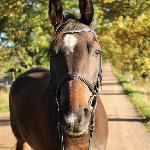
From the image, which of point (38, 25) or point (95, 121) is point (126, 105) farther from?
point (95, 121)

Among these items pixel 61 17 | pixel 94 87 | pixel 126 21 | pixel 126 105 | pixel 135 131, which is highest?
pixel 61 17

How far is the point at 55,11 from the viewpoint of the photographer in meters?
3.66

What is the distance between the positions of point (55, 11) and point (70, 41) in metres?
0.47

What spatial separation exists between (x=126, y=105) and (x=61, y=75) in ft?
47.4

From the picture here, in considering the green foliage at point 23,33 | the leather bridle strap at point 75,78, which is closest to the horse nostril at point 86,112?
the leather bridle strap at point 75,78

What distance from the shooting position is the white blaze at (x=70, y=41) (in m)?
3.29

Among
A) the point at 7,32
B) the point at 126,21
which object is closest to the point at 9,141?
the point at 126,21

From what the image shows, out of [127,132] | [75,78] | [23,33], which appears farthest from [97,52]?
[23,33]

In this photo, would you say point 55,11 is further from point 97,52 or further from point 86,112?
point 86,112

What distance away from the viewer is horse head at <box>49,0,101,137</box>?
3072 millimetres

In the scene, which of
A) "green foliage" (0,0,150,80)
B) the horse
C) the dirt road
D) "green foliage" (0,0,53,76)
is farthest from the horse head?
"green foliage" (0,0,53,76)

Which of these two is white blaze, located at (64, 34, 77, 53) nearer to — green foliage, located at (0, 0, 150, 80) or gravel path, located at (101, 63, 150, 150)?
gravel path, located at (101, 63, 150, 150)

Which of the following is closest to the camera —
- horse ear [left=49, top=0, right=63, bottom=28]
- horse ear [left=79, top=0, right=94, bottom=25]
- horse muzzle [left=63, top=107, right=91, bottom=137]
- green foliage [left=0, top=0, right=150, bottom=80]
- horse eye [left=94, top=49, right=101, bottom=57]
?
horse muzzle [left=63, top=107, right=91, bottom=137]

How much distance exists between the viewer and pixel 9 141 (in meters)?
10.1
